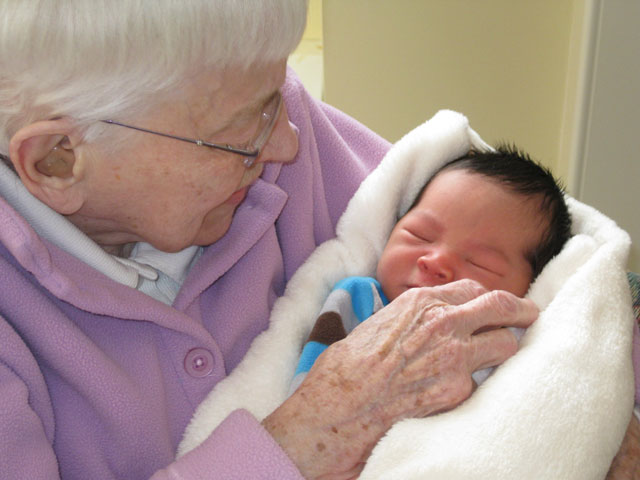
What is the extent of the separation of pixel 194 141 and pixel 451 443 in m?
0.60

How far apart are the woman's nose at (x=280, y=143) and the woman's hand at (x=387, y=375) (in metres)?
0.34

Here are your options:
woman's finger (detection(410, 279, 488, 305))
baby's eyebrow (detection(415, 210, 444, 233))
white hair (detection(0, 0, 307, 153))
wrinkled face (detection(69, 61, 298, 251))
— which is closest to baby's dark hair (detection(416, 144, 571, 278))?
baby's eyebrow (detection(415, 210, 444, 233))

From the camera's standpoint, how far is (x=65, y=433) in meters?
1.00

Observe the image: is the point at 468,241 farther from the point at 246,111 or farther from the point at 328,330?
the point at 246,111

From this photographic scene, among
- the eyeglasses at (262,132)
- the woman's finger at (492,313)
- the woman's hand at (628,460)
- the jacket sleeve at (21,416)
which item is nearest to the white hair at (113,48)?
the eyeglasses at (262,132)

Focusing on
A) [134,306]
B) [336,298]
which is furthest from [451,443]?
[134,306]

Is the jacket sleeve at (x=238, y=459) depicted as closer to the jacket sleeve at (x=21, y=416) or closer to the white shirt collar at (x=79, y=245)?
the jacket sleeve at (x=21, y=416)

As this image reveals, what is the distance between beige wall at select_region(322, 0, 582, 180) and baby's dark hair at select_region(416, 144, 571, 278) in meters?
1.24

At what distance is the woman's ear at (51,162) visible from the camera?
3.02 ft

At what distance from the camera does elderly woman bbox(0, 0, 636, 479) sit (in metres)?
0.88

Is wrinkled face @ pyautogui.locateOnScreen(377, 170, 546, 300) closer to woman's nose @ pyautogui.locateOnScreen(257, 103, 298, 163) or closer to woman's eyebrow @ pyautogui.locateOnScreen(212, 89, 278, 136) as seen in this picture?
woman's nose @ pyautogui.locateOnScreen(257, 103, 298, 163)

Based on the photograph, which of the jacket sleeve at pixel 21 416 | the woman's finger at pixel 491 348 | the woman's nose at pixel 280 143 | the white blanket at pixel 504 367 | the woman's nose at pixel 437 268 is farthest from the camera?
the woman's nose at pixel 437 268

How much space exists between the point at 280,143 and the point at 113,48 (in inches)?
14.9

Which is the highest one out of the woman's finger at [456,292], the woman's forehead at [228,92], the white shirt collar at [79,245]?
the woman's forehead at [228,92]
